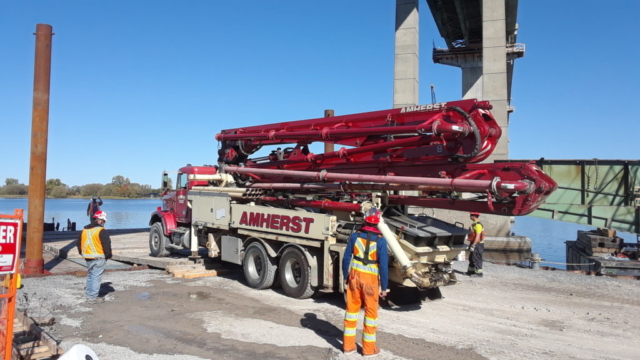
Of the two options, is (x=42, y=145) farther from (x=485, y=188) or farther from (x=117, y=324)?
(x=485, y=188)

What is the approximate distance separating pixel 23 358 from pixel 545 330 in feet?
23.0

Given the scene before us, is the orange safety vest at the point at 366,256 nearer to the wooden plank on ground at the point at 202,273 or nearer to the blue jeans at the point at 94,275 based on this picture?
the blue jeans at the point at 94,275

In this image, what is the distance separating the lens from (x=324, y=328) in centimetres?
745

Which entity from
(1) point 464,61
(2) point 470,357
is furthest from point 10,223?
(1) point 464,61

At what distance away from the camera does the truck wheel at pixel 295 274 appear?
30.9 ft

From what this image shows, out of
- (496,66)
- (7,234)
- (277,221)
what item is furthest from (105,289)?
(496,66)

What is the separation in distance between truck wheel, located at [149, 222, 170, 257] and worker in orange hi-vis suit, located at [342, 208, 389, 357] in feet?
30.3

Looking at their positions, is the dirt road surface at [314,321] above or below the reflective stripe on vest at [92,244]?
below

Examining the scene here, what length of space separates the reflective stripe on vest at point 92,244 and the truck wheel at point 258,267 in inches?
122

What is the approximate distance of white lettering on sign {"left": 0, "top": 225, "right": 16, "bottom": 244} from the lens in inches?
180

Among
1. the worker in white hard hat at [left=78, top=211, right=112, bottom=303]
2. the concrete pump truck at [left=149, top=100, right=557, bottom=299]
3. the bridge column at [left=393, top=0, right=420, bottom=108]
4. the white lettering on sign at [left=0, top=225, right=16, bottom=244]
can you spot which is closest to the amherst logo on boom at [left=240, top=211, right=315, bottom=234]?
the concrete pump truck at [left=149, top=100, right=557, bottom=299]

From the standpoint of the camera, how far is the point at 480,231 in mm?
12312

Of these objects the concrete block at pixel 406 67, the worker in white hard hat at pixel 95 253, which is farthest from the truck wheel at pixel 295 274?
the concrete block at pixel 406 67

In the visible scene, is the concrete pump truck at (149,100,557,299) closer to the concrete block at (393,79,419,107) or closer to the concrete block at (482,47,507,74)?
the concrete block at (393,79,419,107)
